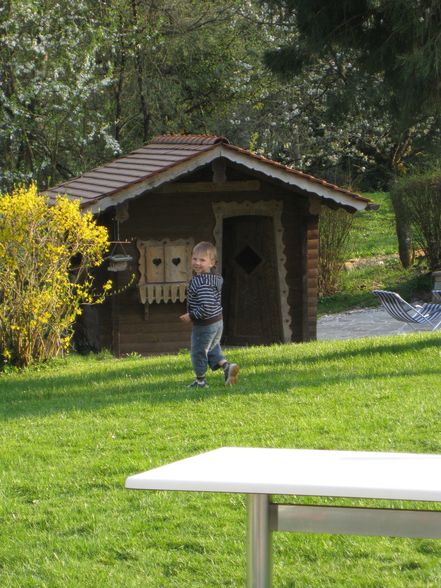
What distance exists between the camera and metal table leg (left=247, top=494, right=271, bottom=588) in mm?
3777

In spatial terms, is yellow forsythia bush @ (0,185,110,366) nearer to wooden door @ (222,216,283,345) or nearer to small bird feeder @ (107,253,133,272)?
small bird feeder @ (107,253,133,272)

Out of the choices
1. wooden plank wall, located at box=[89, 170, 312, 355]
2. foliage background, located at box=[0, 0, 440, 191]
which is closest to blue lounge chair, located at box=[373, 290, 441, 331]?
wooden plank wall, located at box=[89, 170, 312, 355]

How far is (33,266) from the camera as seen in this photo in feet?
46.0

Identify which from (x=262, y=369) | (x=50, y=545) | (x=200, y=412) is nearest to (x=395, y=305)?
(x=262, y=369)

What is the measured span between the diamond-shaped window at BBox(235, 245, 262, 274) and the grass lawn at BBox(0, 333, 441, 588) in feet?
20.7

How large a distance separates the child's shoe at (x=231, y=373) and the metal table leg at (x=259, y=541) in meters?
7.06

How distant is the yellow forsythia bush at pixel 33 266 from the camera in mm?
13844

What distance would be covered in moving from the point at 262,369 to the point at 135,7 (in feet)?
55.0

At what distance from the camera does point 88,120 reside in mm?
26016

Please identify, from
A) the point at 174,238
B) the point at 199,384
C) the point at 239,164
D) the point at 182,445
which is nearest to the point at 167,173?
the point at 239,164

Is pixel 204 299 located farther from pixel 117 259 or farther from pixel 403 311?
pixel 403 311

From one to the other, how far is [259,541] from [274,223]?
1562 centimetres

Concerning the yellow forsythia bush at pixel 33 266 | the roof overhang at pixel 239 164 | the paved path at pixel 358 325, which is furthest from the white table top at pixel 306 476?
the paved path at pixel 358 325

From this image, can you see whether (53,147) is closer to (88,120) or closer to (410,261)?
(88,120)
